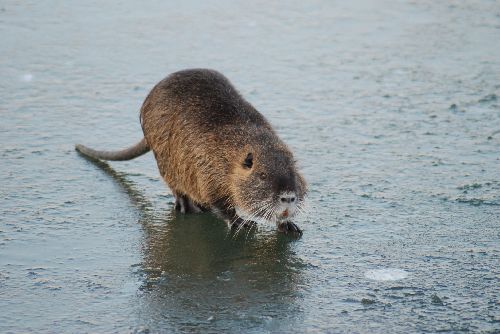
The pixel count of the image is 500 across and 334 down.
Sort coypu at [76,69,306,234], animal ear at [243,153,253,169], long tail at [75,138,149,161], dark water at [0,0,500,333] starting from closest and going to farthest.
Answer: dark water at [0,0,500,333], coypu at [76,69,306,234], animal ear at [243,153,253,169], long tail at [75,138,149,161]

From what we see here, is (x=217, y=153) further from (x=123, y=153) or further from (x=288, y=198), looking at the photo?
(x=123, y=153)

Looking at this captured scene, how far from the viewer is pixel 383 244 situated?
5117 millimetres

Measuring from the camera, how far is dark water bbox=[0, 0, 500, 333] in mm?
4406

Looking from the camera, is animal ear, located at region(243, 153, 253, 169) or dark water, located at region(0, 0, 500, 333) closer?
dark water, located at region(0, 0, 500, 333)

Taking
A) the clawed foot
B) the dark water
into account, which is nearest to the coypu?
the clawed foot

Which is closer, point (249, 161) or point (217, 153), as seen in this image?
point (249, 161)

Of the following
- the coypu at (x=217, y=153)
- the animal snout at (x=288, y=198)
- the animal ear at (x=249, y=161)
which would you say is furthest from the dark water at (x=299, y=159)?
the animal ear at (x=249, y=161)

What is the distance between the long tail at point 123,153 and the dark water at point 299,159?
0.32 feet

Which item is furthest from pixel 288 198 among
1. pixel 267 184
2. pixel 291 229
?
pixel 291 229

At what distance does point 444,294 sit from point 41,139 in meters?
3.40

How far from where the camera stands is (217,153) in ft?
18.2

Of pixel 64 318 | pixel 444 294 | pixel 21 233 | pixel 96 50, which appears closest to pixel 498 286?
pixel 444 294

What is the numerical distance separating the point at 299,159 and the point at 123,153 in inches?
47.0

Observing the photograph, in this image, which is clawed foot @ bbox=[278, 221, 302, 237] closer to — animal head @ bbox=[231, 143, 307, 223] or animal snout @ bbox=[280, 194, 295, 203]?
animal head @ bbox=[231, 143, 307, 223]
